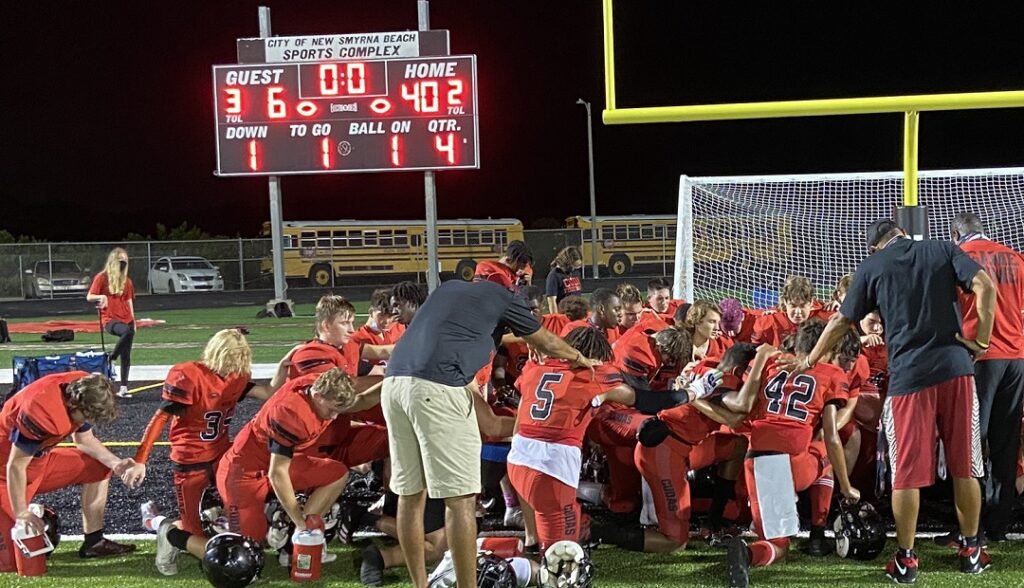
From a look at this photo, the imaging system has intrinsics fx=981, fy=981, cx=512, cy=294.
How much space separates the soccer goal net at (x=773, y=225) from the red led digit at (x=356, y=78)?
7.91 metres

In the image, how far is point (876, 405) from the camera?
5578 mm

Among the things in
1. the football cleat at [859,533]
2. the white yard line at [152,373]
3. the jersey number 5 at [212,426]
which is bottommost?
the white yard line at [152,373]

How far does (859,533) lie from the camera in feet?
15.4

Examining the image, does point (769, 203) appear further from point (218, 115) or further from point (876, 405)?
point (218, 115)

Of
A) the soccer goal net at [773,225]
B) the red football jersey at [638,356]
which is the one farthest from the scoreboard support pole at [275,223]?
the red football jersey at [638,356]

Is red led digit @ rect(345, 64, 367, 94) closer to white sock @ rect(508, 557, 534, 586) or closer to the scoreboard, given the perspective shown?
the scoreboard

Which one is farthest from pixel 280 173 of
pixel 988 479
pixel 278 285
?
pixel 988 479

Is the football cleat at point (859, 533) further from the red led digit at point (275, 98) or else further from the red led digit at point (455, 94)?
the red led digit at point (275, 98)

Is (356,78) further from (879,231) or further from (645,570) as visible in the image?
(645,570)

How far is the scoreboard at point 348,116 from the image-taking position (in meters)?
17.0

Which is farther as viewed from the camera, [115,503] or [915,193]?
[115,503]

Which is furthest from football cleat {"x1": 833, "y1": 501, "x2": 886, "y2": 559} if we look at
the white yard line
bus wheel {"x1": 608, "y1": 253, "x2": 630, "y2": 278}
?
bus wheel {"x1": 608, "y1": 253, "x2": 630, "y2": 278}

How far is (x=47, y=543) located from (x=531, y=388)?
2.48 m

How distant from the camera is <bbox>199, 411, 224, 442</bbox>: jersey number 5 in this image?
5.15 meters
